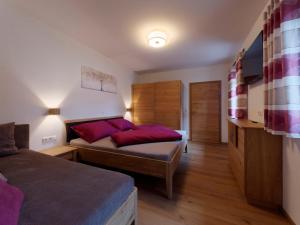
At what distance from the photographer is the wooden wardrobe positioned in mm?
4199

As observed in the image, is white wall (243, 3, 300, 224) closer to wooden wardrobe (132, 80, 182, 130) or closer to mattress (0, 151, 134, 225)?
mattress (0, 151, 134, 225)

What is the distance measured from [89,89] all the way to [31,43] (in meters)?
1.23

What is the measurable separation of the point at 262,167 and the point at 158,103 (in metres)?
3.11

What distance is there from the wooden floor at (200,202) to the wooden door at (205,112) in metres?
1.94

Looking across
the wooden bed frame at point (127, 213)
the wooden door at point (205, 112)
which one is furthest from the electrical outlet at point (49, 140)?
the wooden door at point (205, 112)

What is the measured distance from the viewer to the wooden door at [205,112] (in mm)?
4391

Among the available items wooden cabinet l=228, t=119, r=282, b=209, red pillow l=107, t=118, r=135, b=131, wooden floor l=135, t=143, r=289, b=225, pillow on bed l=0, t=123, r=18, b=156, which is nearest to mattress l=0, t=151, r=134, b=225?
pillow on bed l=0, t=123, r=18, b=156

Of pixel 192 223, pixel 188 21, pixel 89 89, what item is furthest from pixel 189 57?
pixel 192 223

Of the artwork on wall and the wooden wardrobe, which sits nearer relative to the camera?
the artwork on wall

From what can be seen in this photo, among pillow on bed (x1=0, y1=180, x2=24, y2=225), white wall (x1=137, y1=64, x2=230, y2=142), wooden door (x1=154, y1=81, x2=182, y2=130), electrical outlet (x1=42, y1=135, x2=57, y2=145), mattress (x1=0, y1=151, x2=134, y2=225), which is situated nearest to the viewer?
pillow on bed (x1=0, y1=180, x2=24, y2=225)

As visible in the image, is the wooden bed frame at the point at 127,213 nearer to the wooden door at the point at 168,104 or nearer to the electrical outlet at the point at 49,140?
the electrical outlet at the point at 49,140

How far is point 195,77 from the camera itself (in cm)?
459

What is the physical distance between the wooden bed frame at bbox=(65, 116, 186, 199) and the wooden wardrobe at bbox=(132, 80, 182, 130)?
7.10 feet

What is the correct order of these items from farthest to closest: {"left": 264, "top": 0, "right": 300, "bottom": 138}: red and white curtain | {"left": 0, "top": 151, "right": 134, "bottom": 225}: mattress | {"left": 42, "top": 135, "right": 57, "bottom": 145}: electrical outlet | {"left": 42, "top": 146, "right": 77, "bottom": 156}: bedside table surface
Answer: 1. {"left": 42, "top": 135, "right": 57, "bottom": 145}: electrical outlet
2. {"left": 42, "top": 146, "right": 77, "bottom": 156}: bedside table surface
3. {"left": 264, "top": 0, "right": 300, "bottom": 138}: red and white curtain
4. {"left": 0, "top": 151, "right": 134, "bottom": 225}: mattress
